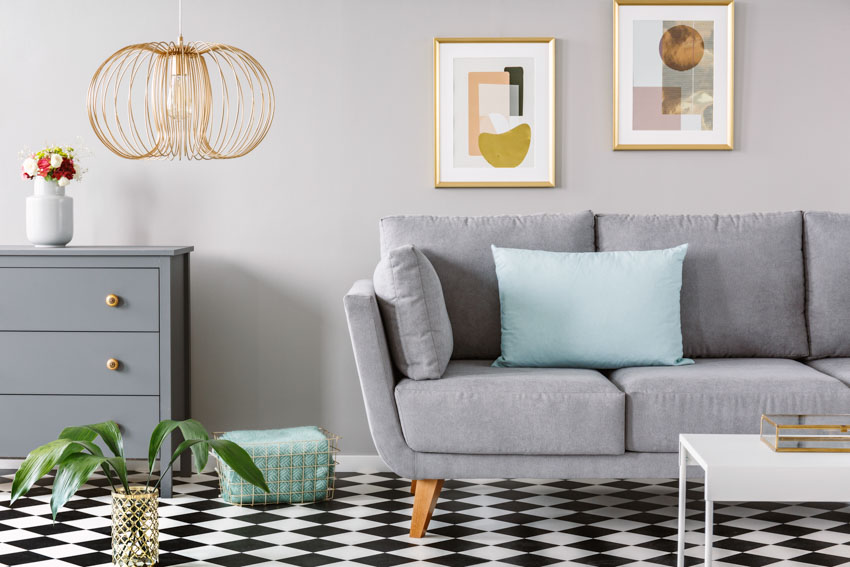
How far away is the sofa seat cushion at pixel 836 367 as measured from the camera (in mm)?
2869

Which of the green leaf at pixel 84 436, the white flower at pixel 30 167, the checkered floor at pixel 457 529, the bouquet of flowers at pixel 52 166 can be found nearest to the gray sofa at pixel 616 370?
the checkered floor at pixel 457 529

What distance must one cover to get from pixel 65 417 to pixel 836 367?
8.64 ft

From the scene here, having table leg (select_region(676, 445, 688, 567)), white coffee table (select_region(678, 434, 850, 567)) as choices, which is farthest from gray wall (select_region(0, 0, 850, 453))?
white coffee table (select_region(678, 434, 850, 567))

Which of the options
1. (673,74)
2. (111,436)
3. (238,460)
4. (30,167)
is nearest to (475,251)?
(673,74)

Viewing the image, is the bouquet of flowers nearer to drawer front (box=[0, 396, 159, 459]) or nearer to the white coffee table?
drawer front (box=[0, 396, 159, 459])

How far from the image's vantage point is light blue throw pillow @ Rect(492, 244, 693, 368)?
3.06 meters

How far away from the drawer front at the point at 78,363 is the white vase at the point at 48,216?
0.37m

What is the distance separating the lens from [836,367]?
10.0ft

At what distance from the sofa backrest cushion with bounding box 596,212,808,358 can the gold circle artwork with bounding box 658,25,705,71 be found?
734mm

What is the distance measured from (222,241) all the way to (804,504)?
2.36m

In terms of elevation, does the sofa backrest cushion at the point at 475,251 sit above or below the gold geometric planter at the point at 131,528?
above

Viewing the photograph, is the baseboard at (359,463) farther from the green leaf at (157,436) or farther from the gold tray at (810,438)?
the gold tray at (810,438)

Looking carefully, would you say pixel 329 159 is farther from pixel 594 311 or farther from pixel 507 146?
pixel 594 311

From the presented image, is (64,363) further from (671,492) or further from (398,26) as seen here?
(671,492)
